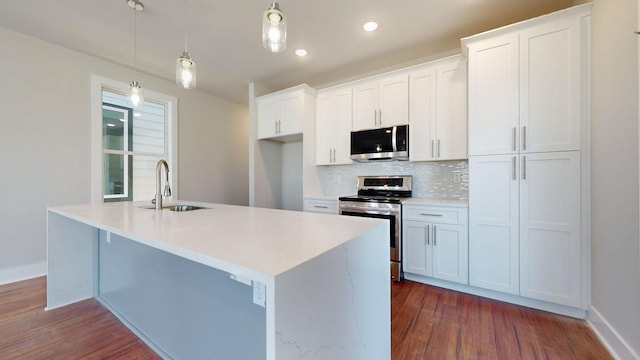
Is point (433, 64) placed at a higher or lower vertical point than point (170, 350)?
higher

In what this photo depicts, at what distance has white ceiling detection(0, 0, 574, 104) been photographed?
215 centimetres

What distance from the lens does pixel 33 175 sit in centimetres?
267

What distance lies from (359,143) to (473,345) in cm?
226

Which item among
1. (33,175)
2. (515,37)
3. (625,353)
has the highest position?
(515,37)

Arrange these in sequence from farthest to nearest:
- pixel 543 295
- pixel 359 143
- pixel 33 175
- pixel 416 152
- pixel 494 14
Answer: pixel 359 143 < pixel 416 152 < pixel 33 175 < pixel 494 14 < pixel 543 295

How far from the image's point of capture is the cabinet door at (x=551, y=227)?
1873 millimetres

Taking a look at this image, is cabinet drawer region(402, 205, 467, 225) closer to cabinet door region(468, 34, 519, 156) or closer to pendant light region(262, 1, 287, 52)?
cabinet door region(468, 34, 519, 156)

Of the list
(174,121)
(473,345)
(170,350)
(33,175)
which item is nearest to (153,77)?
(174,121)

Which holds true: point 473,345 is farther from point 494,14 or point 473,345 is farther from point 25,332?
point 25,332

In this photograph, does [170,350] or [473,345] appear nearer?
[170,350]

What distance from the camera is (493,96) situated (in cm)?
218

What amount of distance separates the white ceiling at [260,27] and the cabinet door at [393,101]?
0.34m

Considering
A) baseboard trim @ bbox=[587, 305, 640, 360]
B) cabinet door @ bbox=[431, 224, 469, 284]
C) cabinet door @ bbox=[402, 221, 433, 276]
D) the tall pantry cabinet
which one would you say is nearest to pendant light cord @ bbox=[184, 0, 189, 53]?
the tall pantry cabinet

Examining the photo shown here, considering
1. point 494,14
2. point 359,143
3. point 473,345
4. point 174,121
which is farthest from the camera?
point 174,121
